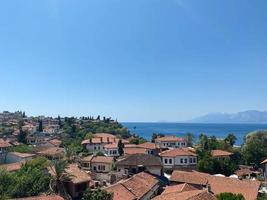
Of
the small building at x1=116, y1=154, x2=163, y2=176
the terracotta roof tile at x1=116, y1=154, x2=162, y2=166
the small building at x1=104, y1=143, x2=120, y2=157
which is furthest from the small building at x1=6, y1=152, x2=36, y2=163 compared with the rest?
the terracotta roof tile at x1=116, y1=154, x2=162, y2=166

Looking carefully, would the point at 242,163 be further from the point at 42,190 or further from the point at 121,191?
the point at 42,190

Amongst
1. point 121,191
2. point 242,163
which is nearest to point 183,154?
point 242,163

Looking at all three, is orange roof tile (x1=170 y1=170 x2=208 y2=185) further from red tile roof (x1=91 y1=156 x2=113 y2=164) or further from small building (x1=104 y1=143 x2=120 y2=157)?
small building (x1=104 y1=143 x2=120 y2=157)

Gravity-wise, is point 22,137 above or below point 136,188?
above

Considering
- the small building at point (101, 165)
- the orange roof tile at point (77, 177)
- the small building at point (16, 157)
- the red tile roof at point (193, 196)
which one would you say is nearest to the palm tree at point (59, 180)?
the orange roof tile at point (77, 177)

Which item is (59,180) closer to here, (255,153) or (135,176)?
(135,176)

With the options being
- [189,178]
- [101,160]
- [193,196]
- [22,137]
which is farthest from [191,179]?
[22,137]
